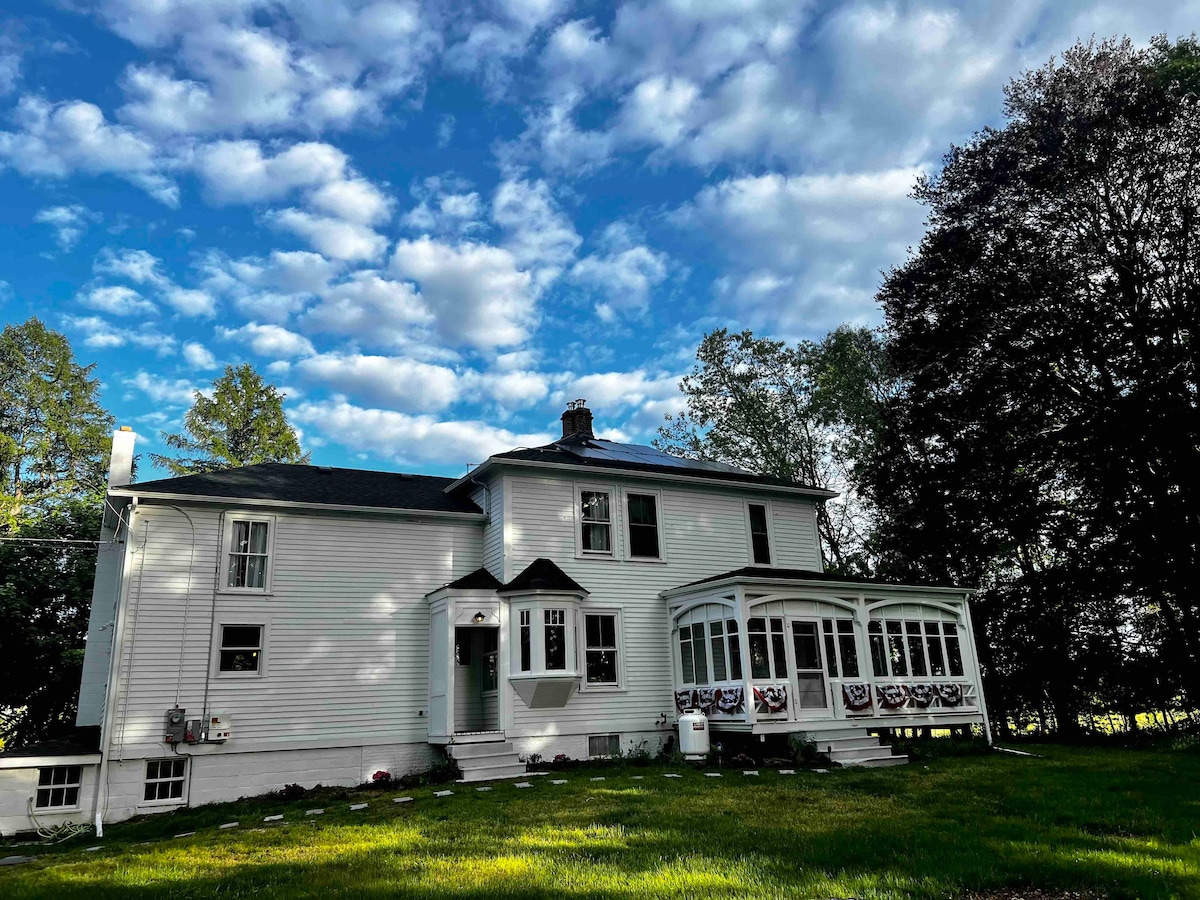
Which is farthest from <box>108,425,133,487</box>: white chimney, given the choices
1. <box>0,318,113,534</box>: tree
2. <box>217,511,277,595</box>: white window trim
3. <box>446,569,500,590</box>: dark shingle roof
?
<box>0,318,113,534</box>: tree

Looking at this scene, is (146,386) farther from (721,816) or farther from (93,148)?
(721,816)

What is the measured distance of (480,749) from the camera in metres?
14.6

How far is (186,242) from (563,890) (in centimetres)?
1452

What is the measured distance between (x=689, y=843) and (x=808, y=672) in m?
8.72

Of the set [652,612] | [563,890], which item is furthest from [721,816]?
[652,612]

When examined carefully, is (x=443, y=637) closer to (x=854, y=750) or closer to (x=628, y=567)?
(x=628, y=567)

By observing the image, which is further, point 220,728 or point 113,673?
point 220,728

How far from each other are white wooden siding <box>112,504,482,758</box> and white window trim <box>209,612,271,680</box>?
3 centimetres

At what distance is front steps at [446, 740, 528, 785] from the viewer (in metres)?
13.8

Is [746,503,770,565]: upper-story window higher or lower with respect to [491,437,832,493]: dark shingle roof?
lower

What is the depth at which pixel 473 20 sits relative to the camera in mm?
12523

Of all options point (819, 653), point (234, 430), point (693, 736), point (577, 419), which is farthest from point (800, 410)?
→ point (234, 430)

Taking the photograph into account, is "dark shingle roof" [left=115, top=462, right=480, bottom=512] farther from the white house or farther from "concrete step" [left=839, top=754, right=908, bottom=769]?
"concrete step" [left=839, top=754, right=908, bottom=769]

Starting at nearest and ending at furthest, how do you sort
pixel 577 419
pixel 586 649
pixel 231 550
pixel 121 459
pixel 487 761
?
1. pixel 487 761
2. pixel 231 550
3. pixel 121 459
4. pixel 586 649
5. pixel 577 419
